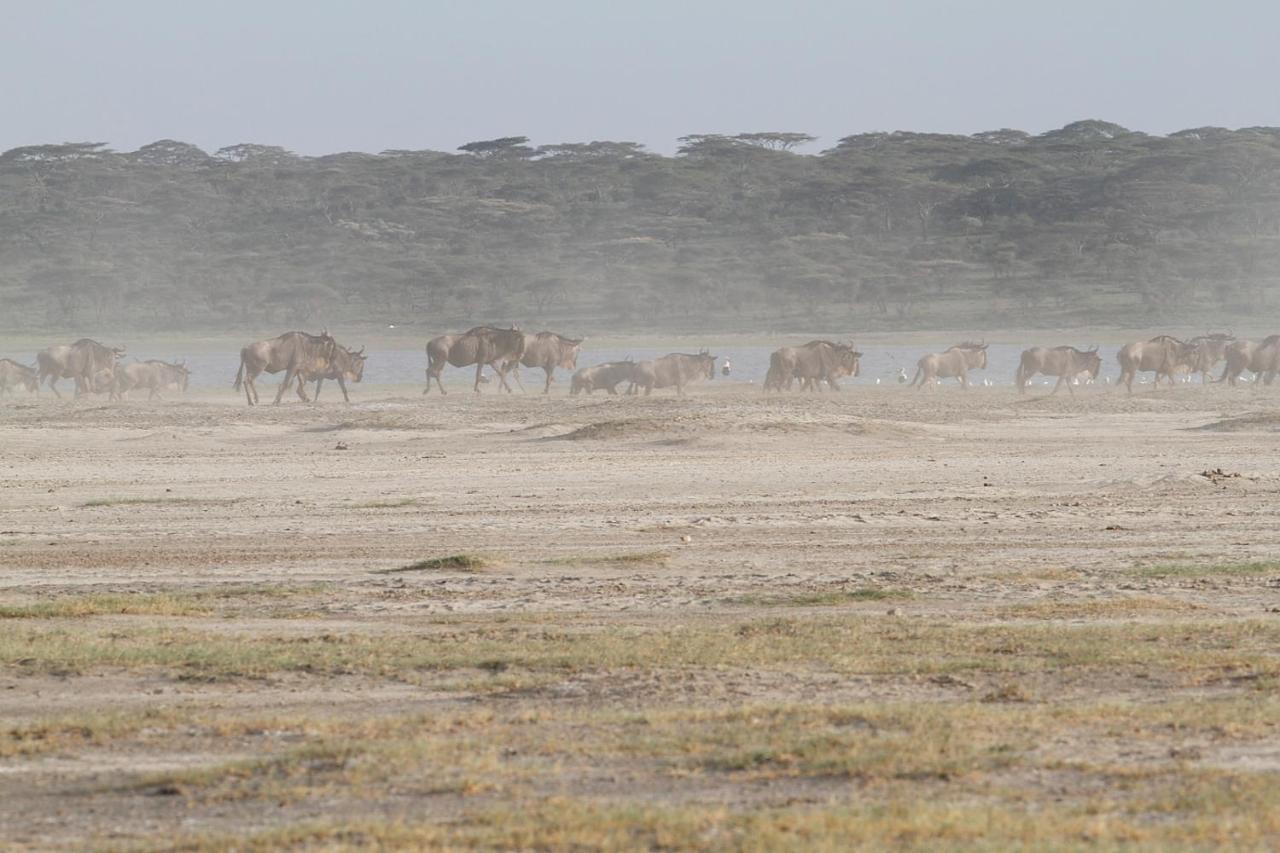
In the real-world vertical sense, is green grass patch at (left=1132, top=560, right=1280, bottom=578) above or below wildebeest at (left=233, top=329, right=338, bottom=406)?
below

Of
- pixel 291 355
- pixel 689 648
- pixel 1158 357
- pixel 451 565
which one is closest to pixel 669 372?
pixel 291 355

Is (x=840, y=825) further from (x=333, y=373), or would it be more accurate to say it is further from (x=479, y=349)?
(x=479, y=349)

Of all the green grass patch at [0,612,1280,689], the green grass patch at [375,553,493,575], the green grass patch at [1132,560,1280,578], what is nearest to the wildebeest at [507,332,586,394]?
the green grass patch at [375,553,493,575]

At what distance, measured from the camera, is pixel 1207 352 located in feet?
160

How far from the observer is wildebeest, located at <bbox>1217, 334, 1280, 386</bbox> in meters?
44.9

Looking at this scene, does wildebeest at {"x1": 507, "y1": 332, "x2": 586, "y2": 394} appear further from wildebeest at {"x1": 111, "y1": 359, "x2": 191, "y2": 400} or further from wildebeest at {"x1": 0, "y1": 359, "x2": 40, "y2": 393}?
wildebeest at {"x1": 0, "y1": 359, "x2": 40, "y2": 393}

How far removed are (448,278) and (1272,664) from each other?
82.8 metres

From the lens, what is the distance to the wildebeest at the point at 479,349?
44562 millimetres

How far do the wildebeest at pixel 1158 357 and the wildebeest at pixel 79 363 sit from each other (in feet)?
71.6

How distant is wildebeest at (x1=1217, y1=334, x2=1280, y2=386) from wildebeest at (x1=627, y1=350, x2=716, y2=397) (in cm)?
1156

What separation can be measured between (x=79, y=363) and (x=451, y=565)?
32.5 metres

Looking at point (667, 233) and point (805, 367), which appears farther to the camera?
point (667, 233)

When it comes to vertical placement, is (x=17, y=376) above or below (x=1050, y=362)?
below

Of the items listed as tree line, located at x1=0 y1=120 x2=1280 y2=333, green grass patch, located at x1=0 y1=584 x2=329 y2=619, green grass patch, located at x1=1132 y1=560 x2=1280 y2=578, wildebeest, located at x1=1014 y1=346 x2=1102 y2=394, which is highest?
tree line, located at x1=0 y1=120 x2=1280 y2=333
